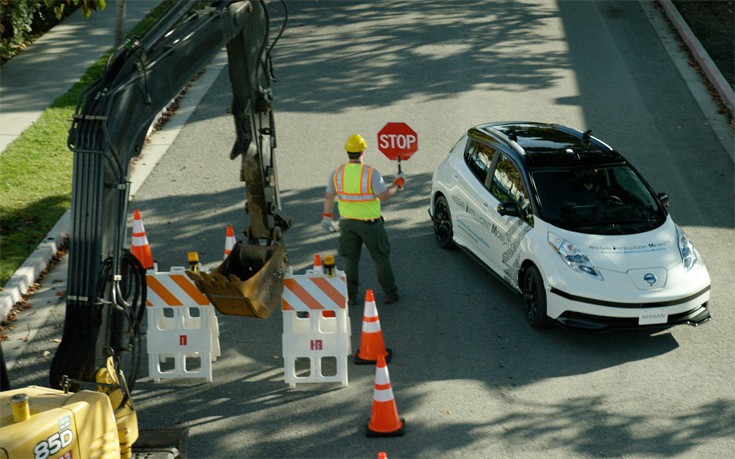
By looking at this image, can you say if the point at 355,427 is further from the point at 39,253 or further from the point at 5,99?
the point at 5,99

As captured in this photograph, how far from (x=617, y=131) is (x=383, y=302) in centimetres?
733

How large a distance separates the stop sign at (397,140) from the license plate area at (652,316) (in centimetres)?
321

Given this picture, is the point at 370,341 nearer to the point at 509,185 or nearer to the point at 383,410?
the point at 383,410

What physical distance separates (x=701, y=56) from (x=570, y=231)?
1135 centimetres

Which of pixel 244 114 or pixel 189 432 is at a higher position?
pixel 244 114

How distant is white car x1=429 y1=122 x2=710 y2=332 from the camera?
1124 cm

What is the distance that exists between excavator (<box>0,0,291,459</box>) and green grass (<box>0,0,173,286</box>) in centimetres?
Answer: 447

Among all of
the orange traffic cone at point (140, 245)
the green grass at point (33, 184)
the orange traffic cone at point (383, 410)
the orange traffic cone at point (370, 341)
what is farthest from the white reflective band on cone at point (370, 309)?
the green grass at point (33, 184)

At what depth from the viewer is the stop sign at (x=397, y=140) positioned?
12203 millimetres

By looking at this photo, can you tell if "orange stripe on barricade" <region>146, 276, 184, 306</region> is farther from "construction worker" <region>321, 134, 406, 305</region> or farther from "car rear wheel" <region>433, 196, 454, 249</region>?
"car rear wheel" <region>433, 196, 454, 249</region>

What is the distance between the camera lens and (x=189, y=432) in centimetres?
1001

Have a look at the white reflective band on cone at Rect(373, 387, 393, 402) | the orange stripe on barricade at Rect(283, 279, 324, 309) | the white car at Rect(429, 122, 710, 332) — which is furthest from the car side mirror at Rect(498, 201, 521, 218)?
the white reflective band on cone at Rect(373, 387, 393, 402)

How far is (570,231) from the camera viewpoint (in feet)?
38.4

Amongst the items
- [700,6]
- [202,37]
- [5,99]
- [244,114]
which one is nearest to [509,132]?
[244,114]
